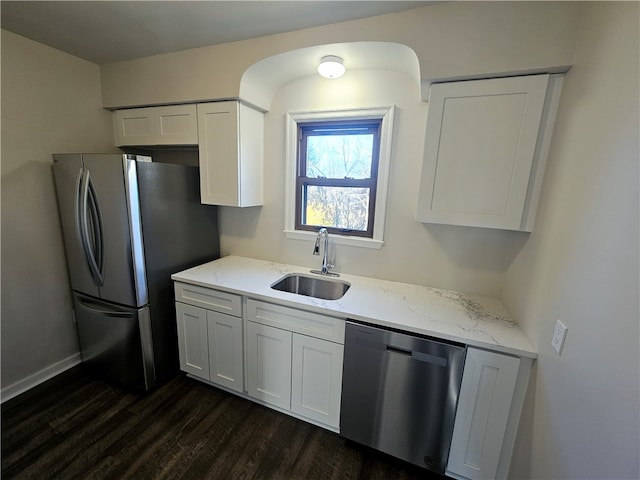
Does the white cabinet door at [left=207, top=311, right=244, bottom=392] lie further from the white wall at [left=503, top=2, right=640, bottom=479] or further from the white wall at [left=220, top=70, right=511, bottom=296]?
the white wall at [left=503, top=2, right=640, bottom=479]

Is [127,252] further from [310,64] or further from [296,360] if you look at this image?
[310,64]

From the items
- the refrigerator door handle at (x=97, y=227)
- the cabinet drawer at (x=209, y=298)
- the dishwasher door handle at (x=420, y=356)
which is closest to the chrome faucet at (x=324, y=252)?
the cabinet drawer at (x=209, y=298)

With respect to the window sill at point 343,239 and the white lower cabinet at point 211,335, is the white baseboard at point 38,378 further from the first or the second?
the window sill at point 343,239

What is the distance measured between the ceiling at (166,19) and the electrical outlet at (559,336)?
1.61 meters

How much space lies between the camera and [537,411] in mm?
1112

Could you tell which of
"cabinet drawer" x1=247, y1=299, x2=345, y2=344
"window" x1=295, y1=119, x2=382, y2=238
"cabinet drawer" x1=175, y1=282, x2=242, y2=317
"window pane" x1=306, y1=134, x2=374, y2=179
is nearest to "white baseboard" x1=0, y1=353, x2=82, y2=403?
"cabinet drawer" x1=175, y1=282, x2=242, y2=317

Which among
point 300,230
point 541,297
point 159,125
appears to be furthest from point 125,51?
point 541,297

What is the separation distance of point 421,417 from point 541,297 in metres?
0.84

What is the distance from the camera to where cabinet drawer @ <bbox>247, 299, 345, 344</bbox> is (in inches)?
58.7

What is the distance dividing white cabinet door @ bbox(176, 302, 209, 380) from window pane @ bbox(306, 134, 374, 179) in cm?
137

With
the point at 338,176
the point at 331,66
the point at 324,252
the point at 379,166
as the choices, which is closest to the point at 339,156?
the point at 338,176

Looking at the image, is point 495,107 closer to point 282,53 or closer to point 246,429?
point 282,53

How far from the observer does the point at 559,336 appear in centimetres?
101

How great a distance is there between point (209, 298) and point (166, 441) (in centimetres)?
86
